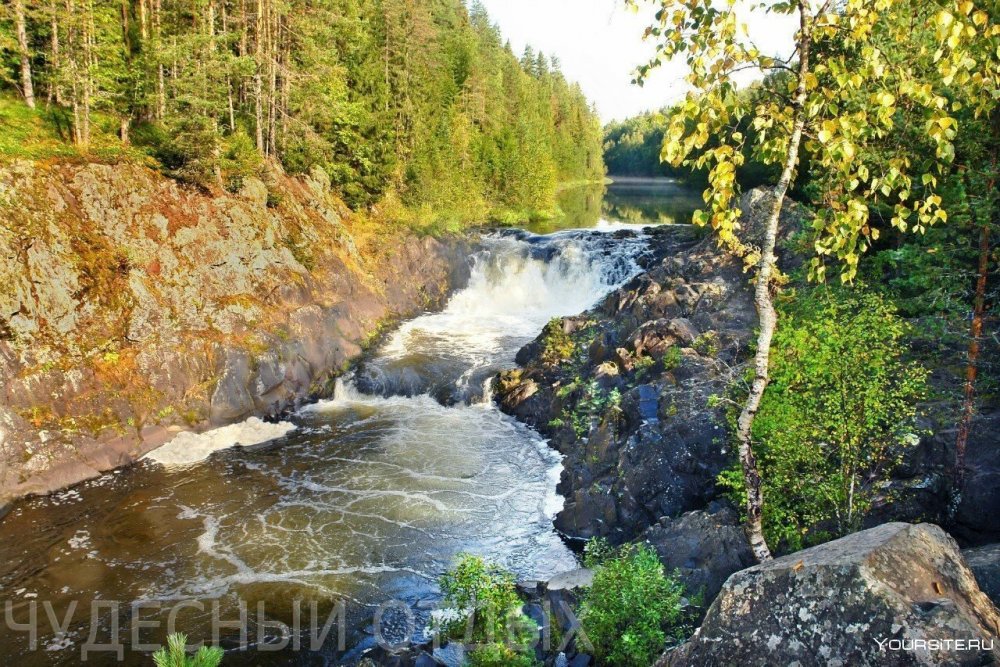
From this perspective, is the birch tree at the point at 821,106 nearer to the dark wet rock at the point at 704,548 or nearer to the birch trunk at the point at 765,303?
the birch trunk at the point at 765,303

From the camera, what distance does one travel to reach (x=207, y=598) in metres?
11.2

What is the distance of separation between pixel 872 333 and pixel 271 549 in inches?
492

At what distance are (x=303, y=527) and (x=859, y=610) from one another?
1216 centimetres

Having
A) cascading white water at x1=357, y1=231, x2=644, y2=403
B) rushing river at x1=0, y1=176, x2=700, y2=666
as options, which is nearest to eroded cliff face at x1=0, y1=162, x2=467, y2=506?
rushing river at x1=0, y1=176, x2=700, y2=666

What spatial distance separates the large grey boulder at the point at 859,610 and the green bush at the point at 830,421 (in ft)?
9.74

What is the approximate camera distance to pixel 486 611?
8.44 m

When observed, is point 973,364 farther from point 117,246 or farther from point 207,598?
point 117,246

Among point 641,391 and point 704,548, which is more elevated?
point 641,391

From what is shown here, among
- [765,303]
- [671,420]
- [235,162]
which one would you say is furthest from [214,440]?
[765,303]

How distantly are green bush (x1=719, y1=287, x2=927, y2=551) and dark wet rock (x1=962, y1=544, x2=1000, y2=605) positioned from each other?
146 centimetres

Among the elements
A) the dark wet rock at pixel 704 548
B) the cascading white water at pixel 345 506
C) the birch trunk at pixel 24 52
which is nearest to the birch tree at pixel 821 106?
the dark wet rock at pixel 704 548

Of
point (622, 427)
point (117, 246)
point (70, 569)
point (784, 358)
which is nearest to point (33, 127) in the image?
point (117, 246)

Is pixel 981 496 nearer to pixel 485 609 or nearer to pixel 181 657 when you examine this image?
pixel 485 609

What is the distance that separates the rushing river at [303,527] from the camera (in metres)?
10.7
